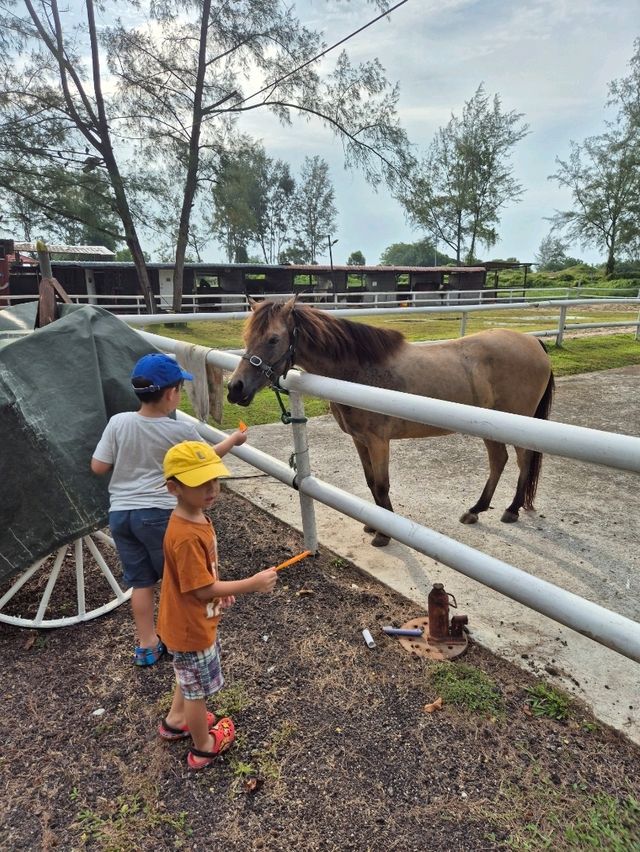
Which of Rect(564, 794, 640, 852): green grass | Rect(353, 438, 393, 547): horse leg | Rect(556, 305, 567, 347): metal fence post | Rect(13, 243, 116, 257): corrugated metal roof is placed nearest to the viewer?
Rect(564, 794, 640, 852): green grass

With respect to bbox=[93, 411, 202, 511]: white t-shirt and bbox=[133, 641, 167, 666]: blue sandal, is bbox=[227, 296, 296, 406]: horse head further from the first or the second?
bbox=[133, 641, 167, 666]: blue sandal

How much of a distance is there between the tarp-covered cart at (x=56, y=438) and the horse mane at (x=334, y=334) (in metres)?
0.64

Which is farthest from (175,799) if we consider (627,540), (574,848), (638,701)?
(627,540)

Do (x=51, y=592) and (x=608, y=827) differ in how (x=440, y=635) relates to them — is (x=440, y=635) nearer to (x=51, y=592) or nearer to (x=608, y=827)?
(x=608, y=827)

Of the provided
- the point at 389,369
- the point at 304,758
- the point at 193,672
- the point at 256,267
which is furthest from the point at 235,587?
the point at 256,267

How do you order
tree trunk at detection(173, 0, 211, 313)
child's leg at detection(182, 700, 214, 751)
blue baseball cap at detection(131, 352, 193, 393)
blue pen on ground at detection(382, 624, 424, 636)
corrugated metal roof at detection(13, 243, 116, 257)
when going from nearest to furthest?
1. child's leg at detection(182, 700, 214, 751)
2. blue baseball cap at detection(131, 352, 193, 393)
3. blue pen on ground at detection(382, 624, 424, 636)
4. tree trunk at detection(173, 0, 211, 313)
5. corrugated metal roof at detection(13, 243, 116, 257)

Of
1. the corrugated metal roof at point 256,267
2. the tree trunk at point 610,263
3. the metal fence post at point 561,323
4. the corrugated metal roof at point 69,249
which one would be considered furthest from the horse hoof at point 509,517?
the tree trunk at point 610,263

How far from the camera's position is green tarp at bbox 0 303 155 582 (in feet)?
6.77

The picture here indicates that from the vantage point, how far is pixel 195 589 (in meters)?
1.43

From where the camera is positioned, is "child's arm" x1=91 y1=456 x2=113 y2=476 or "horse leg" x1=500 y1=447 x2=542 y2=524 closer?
"child's arm" x1=91 y1=456 x2=113 y2=476

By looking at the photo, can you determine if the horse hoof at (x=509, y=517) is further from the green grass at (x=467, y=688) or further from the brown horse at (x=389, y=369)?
the green grass at (x=467, y=688)

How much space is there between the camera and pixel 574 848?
1272 millimetres

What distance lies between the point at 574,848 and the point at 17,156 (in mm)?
16587

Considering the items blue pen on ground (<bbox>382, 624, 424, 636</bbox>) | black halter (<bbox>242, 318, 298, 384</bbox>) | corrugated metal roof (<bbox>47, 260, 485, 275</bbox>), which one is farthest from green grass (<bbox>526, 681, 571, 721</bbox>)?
corrugated metal roof (<bbox>47, 260, 485, 275</bbox>)
